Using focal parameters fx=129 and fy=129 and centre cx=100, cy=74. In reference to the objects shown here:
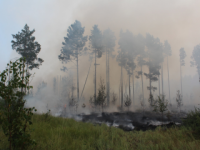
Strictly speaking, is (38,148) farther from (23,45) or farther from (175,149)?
(23,45)

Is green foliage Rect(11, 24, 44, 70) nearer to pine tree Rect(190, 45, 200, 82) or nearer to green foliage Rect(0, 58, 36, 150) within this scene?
green foliage Rect(0, 58, 36, 150)

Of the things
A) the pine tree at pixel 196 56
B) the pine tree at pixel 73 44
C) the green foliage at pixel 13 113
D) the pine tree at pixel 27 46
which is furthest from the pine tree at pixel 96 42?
the pine tree at pixel 196 56

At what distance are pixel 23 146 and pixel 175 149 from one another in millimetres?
5930

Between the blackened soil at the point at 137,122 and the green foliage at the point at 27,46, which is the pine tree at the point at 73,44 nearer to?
the green foliage at the point at 27,46

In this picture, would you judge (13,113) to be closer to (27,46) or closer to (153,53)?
(27,46)

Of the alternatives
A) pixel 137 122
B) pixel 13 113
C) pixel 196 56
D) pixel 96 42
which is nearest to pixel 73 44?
pixel 96 42

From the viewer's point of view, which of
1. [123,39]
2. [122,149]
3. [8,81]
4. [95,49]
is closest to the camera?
[8,81]

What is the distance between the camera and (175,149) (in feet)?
18.2

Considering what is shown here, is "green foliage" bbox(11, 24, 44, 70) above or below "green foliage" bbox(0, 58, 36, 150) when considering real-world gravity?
above

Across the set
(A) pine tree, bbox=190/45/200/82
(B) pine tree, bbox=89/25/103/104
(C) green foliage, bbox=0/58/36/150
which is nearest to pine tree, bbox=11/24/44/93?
(B) pine tree, bbox=89/25/103/104

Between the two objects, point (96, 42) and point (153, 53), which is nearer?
point (96, 42)

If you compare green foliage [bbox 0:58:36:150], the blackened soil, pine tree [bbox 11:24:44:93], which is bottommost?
the blackened soil

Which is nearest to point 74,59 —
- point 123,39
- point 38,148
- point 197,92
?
point 123,39

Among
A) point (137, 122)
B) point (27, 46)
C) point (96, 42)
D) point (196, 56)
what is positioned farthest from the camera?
point (196, 56)
